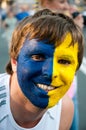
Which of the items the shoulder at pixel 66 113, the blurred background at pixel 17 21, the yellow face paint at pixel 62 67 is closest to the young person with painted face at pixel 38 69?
the yellow face paint at pixel 62 67

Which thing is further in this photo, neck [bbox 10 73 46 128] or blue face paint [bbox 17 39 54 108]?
neck [bbox 10 73 46 128]

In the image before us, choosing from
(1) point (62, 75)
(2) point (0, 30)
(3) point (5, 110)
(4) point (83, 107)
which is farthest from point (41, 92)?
(2) point (0, 30)

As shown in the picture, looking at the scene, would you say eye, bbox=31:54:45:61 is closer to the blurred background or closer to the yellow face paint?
the yellow face paint

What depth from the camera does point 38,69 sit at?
2324mm

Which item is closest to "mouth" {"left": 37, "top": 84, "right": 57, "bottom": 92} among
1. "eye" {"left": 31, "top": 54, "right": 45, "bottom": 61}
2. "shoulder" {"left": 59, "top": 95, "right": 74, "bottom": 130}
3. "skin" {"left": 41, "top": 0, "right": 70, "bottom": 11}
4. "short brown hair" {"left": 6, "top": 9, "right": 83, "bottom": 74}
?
"eye" {"left": 31, "top": 54, "right": 45, "bottom": 61}

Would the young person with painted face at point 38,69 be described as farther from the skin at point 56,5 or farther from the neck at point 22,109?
the skin at point 56,5

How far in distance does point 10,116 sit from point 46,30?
54 cm

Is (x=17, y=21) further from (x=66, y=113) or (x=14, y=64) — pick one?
(x=14, y=64)

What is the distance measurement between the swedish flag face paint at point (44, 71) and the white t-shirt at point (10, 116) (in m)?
0.19

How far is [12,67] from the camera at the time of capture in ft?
8.39

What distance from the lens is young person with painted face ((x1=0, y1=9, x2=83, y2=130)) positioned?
234cm

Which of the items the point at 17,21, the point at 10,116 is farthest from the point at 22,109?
the point at 17,21

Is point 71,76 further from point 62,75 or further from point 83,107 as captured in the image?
point 83,107

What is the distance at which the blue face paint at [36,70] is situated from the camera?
2326 millimetres
